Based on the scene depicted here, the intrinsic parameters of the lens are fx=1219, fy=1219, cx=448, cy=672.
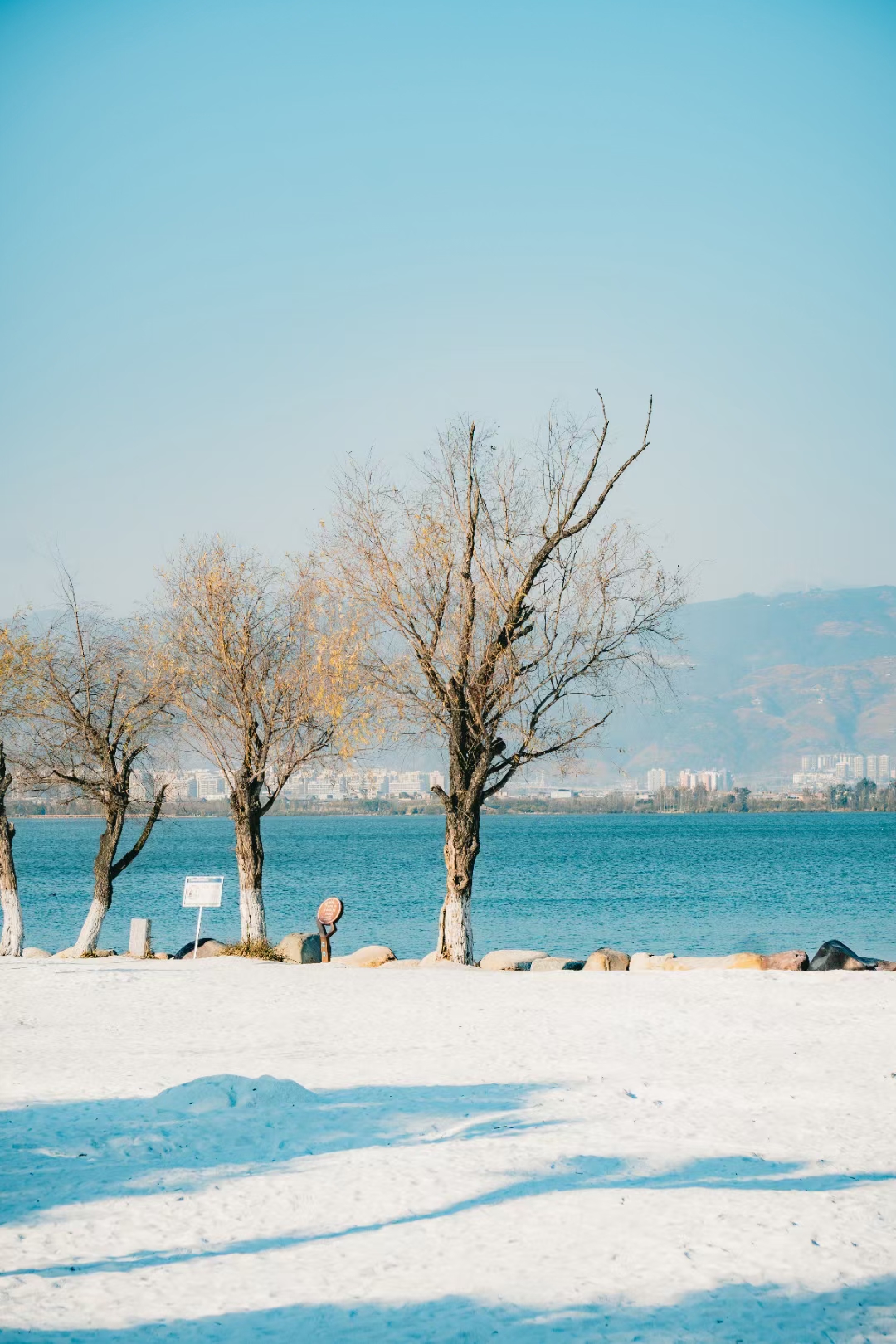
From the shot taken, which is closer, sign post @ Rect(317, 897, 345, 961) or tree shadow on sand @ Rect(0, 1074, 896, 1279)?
tree shadow on sand @ Rect(0, 1074, 896, 1279)

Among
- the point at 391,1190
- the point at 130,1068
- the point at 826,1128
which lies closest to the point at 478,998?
the point at 130,1068

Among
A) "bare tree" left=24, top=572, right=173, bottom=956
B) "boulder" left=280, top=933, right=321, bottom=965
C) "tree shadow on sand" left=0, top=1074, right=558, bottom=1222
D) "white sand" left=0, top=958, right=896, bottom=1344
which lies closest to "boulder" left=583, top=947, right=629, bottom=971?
"boulder" left=280, top=933, right=321, bottom=965

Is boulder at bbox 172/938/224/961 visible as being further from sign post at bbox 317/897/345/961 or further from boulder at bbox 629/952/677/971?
boulder at bbox 629/952/677/971

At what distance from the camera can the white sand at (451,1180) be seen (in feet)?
20.4

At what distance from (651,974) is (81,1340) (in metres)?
14.8

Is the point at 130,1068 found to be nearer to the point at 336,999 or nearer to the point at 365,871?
the point at 336,999

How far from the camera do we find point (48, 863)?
92938 millimetres

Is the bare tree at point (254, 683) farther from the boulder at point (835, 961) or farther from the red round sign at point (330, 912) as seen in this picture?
A: the boulder at point (835, 961)

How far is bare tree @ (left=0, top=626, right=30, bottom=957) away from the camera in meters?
24.9

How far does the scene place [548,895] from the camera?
2254 inches

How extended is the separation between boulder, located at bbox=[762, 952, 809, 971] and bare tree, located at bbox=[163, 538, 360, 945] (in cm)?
894

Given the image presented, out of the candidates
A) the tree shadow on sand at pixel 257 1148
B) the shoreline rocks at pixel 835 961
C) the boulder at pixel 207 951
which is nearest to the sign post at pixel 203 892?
the boulder at pixel 207 951

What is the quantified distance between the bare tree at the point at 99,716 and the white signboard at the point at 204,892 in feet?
11.2

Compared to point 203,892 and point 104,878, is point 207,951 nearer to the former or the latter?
point 104,878
